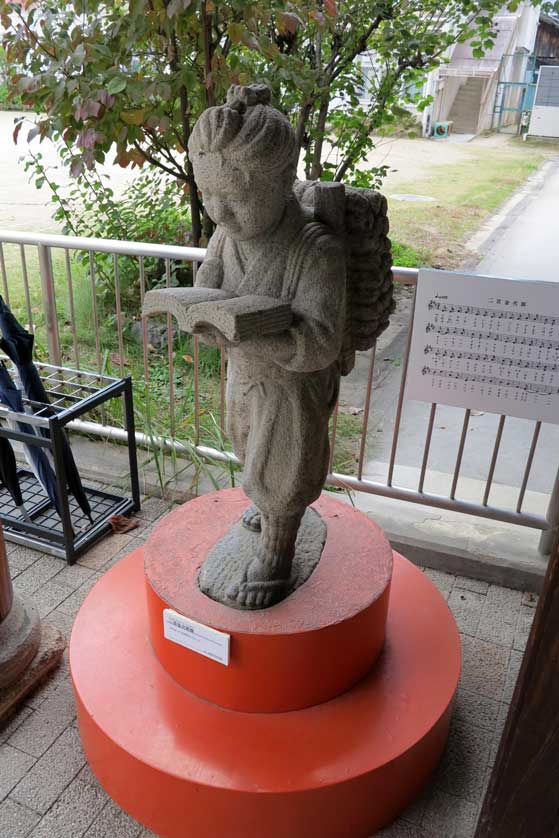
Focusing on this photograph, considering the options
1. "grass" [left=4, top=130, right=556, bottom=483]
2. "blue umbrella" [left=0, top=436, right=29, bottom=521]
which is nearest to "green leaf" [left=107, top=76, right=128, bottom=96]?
"grass" [left=4, top=130, right=556, bottom=483]

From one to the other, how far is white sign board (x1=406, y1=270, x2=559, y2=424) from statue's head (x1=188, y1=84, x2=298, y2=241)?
123 cm

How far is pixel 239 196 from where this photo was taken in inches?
57.9

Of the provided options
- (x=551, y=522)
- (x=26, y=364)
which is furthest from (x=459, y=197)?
(x=26, y=364)

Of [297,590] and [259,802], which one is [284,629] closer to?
[297,590]

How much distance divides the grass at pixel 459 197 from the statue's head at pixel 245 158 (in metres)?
→ 5.84

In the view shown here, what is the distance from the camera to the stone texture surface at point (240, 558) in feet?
6.58

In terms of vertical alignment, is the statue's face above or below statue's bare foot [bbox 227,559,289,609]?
above

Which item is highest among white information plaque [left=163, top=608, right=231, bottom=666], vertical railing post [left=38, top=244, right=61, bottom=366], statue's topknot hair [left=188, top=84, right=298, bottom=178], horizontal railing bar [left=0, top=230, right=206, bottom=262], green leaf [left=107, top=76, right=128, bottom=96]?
green leaf [left=107, top=76, right=128, bottom=96]

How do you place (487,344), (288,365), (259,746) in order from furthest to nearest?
(487,344) < (259,746) < (288,365)

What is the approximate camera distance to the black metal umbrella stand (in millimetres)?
2785

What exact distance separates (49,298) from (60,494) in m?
1.22

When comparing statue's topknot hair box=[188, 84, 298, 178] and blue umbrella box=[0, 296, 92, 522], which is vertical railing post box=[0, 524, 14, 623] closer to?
blue umbrella box=[0, 296, 92, 522]

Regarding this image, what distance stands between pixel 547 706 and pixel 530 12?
8687 millimetres

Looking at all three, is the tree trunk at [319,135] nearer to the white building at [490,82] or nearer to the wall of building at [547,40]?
the white building at [490,82]
